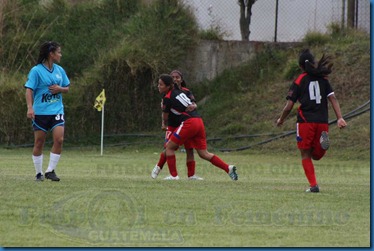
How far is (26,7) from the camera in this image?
33.1m

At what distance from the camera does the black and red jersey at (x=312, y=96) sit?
1184 cm

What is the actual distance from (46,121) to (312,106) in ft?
11.9

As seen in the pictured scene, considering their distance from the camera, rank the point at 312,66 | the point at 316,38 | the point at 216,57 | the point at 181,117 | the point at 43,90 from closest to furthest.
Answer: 1. the point at 312,66
2. the point at 43,90
3. the point at 181,117
4. the point at 316,38
5. the point at 216,57

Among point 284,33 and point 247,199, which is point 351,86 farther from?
point 247,199

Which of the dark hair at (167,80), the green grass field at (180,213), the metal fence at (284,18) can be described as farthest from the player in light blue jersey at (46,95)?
the metal fence at (284,18)

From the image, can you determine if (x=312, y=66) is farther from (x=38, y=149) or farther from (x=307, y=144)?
(x=38, y=149)

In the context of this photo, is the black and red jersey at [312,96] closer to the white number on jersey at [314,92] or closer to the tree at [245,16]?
the white number on jersey at [314,92]

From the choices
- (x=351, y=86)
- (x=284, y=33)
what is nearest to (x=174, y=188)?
(x=351, y=86)

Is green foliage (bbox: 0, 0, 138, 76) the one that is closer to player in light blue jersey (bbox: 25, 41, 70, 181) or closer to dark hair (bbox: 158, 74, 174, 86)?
dark hair (bbox: 158, 74, 174, 86)

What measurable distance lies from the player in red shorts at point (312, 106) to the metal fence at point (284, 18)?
19.1 meters

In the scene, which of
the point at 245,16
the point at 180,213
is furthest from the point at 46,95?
the point at 245,16

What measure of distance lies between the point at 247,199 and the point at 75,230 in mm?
3147

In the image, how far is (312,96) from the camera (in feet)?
38.9

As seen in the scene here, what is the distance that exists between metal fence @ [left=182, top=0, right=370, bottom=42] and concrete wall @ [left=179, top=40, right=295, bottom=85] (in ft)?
2.00
